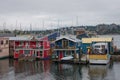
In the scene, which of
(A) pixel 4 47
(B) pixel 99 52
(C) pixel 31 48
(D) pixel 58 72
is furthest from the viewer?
(A) pixel 4 47

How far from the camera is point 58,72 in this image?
3556cm

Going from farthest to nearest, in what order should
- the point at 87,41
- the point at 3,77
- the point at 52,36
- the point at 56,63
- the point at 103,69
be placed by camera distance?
the point at 52,36 < the point at 87,41 < the point at 56,63 < the point at 103,69 < the point at 3,77

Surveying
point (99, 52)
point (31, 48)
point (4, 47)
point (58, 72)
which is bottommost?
point (58, 72)

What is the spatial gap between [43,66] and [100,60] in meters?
8.58

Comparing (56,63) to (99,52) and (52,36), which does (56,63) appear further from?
(52,36)

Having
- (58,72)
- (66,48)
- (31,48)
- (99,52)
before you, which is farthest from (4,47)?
(58,72)

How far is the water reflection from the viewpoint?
31.9 meters

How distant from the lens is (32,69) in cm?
3791

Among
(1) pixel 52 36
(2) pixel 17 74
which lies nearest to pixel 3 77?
(2) pixel 17 74

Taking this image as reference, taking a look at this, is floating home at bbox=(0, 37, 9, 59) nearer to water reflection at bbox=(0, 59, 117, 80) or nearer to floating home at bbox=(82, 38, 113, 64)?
water reflection at bbox=(0, 59, 117, 80)

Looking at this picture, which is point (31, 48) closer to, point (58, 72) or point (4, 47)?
point (4, 47)

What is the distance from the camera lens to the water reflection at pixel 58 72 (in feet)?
105

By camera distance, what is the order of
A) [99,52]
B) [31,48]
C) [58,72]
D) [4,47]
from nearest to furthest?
1. [58,72]
2. [99,52]
3. [31,48]
4. [4,47]

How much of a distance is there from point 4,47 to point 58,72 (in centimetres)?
1996
